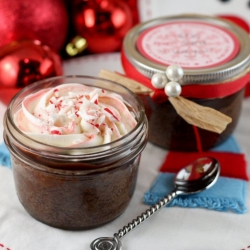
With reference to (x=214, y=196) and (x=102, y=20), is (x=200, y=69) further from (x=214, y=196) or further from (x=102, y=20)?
(x=102, y=20)

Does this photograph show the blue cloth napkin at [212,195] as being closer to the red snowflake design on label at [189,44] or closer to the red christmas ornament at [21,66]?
the red snowflake design on label at [189,44]

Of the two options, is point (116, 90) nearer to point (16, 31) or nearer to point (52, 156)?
point (52, 156)

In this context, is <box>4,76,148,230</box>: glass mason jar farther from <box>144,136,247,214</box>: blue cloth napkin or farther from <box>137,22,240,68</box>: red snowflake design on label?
<box>137,22,240,68</box>: red snowflake design on label

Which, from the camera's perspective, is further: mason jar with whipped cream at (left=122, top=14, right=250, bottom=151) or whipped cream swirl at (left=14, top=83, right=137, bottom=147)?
mason jar with whipped cream at (left=122, top=14, right=250, bottom=151)

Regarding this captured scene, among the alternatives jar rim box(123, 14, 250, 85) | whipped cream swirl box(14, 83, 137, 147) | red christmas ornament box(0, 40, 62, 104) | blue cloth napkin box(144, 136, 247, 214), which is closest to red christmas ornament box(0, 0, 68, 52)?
red christmas ornament box(0, 40, 62, 104)

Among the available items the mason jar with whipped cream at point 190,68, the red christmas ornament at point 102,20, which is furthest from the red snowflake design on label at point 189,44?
the red christmas ornament at point 102,20

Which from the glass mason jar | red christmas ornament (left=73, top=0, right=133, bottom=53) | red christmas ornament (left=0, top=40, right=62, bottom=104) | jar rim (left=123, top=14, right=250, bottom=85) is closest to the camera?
the glass mason jar
